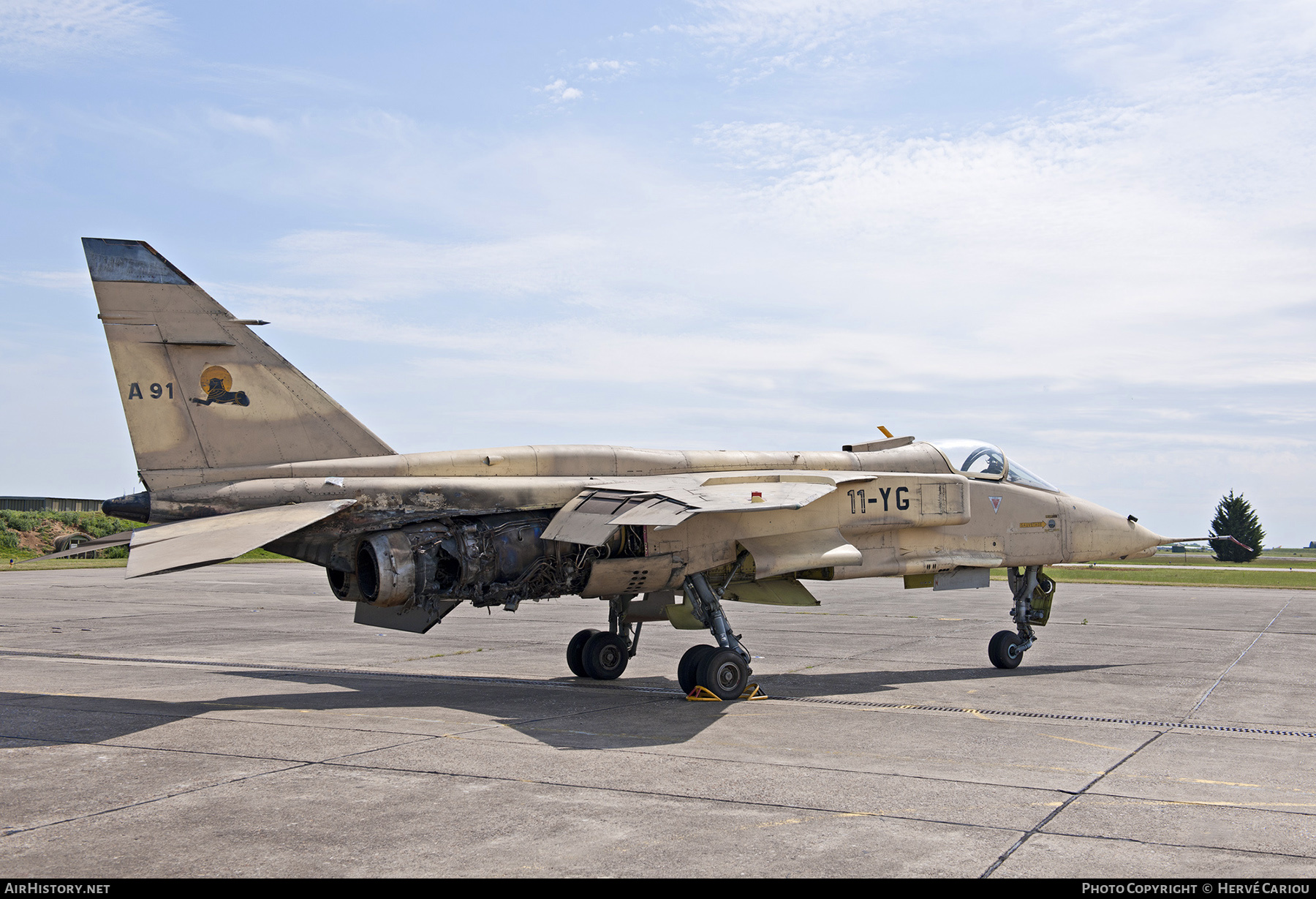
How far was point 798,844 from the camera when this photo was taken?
6.09m

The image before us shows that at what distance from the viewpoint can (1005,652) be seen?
15203 millimetres

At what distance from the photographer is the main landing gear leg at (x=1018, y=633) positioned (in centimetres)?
1523

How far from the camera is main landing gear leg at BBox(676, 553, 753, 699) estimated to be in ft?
39.7

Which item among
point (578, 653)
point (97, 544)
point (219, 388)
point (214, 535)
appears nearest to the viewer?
point (214, 535)

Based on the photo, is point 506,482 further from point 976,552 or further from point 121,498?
point 976,552

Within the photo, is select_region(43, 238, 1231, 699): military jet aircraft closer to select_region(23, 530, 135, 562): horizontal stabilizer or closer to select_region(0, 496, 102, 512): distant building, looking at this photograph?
select_region(23, 530, 135, 562): horizontal stabilizer

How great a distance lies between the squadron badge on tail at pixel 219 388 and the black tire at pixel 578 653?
554cm

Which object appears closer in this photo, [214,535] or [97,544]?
[214,535]

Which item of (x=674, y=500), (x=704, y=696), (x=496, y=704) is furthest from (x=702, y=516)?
(x=496, y=704)

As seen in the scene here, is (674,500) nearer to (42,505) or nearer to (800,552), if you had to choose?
(800,552)

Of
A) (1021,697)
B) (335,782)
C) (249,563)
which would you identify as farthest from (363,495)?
(249,563)

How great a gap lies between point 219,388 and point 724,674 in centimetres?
679

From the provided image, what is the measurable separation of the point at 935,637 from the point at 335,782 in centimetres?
1463

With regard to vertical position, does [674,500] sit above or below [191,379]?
below
